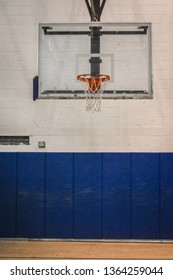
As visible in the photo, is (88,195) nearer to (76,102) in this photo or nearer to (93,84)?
(76,102)

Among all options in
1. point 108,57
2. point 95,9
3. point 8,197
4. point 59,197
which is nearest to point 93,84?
point 108,57

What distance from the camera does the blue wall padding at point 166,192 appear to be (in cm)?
614

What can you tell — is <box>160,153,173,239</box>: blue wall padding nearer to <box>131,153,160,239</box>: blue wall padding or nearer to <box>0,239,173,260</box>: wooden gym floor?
<box>131,153,160,239</box>: blue wall padding

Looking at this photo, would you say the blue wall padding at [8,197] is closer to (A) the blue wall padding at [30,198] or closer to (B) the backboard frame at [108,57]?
(A) the blue wall padding at [30,198]

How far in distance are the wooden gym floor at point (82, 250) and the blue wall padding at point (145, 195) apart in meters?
0.25

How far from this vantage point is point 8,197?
623 cm

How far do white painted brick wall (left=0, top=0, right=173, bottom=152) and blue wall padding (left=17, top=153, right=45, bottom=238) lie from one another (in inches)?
14.0

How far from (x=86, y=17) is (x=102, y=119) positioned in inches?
73.9

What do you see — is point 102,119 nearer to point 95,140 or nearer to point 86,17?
point 95,140

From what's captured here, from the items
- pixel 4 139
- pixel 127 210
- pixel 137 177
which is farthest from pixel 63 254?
pixel 4 139

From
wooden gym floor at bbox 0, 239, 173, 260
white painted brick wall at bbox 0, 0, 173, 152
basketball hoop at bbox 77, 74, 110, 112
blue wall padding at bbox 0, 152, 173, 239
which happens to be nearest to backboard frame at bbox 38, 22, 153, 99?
basketball hoop at bbox 77, 74, 110, 112

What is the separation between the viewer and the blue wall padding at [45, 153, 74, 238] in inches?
243

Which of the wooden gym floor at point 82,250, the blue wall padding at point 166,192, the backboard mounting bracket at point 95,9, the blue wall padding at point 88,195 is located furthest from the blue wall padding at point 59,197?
the backboard mounting bracket at point 95,9

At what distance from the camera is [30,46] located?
641cm
